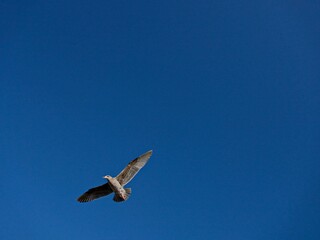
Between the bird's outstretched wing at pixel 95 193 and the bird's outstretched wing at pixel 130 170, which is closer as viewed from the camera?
the bird's outstretched wing at pixel 130 170

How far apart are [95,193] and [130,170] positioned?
10.3ft

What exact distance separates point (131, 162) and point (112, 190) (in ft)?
8.06

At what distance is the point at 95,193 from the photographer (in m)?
23.4

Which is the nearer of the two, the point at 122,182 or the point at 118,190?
the point at 118,190

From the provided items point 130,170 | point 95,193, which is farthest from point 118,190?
point 95,193

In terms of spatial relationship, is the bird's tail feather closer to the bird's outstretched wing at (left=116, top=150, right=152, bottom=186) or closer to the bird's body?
the bird's body

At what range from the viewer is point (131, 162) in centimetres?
2230

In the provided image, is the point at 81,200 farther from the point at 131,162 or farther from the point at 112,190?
the point at 131,162

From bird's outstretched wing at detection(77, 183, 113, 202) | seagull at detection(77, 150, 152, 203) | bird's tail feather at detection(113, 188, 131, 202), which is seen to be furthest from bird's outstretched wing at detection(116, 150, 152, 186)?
bird's outstretched wing at detection(77, 183, 113, 202)

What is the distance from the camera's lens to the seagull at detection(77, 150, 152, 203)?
73.0 ft

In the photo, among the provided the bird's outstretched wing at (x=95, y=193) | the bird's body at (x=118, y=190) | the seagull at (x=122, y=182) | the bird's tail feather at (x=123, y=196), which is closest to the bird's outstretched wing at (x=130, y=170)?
the seagull at (x=122, y=182)

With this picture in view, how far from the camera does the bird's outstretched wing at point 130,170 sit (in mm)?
22312

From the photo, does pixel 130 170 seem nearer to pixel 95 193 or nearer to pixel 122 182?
pixel 122 182

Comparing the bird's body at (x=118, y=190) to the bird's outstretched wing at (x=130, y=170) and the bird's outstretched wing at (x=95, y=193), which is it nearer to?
the bird's outstretched wing at (x=130, y=170)
